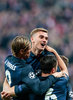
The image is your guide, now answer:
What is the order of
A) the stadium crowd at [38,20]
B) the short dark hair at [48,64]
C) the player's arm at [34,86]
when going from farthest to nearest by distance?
the stadium crowd at [38,20] < the short dark hair at [48,64] < the player's arm at [34,86]

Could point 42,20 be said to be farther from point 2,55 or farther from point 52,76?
point 52,76

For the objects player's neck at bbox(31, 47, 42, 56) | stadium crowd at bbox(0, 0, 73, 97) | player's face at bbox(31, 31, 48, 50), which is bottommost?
player's neck at bbox(31, 47, 42, 56)

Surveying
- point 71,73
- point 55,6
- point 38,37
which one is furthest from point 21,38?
point 55,6

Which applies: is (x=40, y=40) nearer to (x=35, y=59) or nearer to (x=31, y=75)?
(x=35, y=59)

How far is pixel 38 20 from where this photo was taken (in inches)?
432

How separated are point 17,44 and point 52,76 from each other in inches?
18.4

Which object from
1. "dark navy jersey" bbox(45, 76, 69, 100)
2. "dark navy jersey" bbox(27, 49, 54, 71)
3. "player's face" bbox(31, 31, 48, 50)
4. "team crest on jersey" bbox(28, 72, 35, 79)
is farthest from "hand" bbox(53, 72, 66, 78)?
"player's face" bbox(31, 31, 48, 50)

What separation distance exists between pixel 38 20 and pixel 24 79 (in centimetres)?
752

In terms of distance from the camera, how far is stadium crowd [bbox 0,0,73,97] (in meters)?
10.1

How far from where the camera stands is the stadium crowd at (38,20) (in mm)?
10094

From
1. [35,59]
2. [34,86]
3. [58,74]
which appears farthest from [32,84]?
[35,59]

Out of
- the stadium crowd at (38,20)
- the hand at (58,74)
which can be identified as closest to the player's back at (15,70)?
the hand at (58,74)

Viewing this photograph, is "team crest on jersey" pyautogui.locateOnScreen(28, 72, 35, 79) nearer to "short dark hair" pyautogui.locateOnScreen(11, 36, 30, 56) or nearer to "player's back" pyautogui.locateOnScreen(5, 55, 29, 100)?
"player's back" pyautogui.locateOnScreen(5, 55, 29, 100)

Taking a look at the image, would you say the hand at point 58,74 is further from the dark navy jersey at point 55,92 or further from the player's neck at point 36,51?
the player's neck at point 36,51
